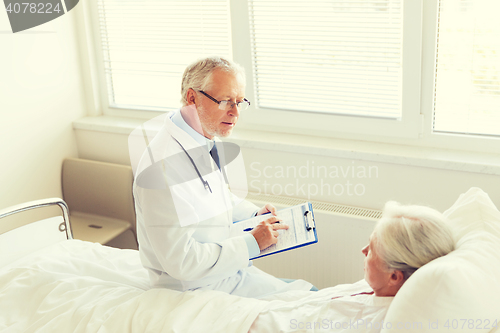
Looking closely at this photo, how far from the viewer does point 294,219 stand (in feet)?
6.10

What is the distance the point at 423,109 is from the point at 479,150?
1.02 feet

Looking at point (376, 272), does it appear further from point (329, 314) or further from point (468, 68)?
point (468, 68)

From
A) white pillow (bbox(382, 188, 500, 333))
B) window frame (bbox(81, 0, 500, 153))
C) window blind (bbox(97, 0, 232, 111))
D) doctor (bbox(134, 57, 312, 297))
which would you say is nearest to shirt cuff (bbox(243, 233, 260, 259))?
doctor (bbox(134, 57, 312, 297))

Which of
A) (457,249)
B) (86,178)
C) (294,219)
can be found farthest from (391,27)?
(86,178)

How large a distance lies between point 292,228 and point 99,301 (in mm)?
722

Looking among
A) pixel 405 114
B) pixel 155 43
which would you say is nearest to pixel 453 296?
pixel 405 114

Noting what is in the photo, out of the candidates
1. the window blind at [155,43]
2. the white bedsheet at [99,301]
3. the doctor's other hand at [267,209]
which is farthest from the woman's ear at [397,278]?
the window blind at [155,43]

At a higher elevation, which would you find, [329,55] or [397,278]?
[329,55]

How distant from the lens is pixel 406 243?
4.17 feet

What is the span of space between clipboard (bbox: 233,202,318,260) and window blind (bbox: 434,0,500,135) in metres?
0.92

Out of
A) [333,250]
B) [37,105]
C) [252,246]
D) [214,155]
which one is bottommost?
[333,250]

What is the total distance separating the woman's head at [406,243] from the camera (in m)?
1.27

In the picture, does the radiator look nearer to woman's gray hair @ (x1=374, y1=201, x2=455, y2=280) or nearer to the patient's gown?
the patient's gown

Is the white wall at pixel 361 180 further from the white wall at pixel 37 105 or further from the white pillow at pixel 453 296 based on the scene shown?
the white wall at pixel 37 105
